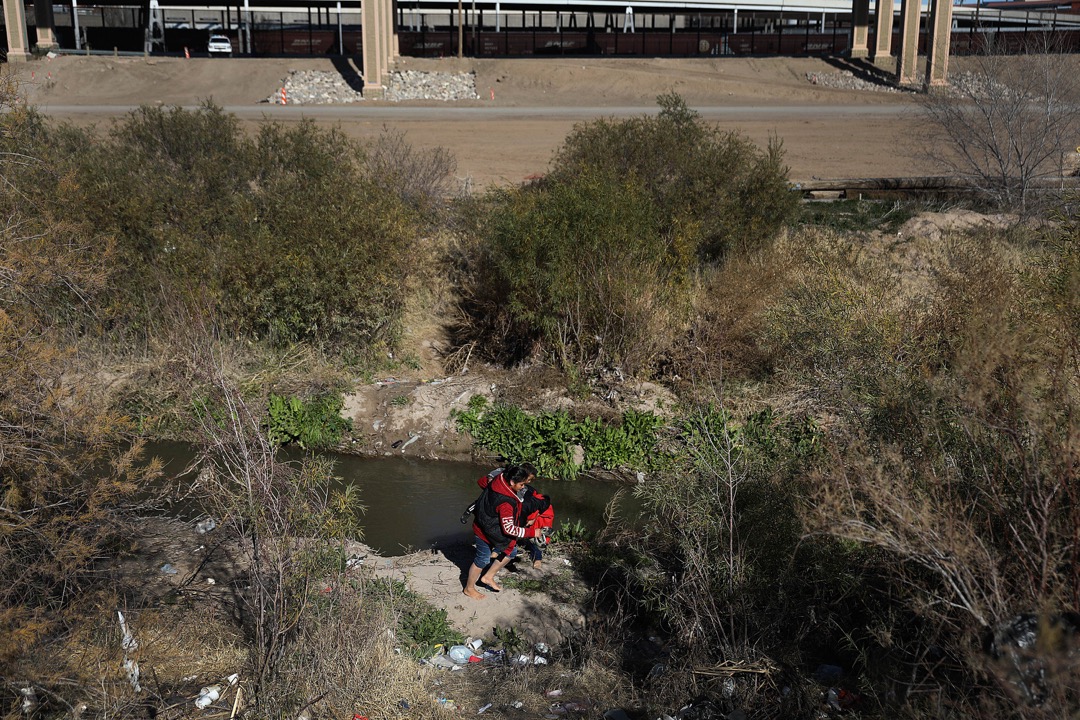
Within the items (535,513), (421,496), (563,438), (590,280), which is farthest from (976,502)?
A: (590,280)

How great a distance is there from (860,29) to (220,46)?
35.9 metres

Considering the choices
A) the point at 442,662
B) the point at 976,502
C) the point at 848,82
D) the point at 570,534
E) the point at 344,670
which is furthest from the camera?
the point at 848,82

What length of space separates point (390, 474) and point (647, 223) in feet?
19.7

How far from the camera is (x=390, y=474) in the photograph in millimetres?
13750

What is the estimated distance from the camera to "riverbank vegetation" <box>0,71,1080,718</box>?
19.8 feet

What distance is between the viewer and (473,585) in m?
9.11

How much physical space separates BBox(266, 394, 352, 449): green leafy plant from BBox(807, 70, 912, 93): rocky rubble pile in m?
40.6

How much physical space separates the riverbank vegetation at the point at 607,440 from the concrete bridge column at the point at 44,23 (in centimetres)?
3856

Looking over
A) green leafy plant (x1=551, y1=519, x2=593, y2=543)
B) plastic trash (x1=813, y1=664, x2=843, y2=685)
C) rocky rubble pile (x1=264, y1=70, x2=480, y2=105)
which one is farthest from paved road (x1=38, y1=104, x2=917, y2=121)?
plastic trash (x1=813, y1=664, x2=843, y2=685)

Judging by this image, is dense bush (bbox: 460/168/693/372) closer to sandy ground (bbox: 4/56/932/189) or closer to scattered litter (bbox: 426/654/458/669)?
scattered litter (bbox: 426/654/458/669)

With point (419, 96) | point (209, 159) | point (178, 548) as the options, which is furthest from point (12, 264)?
point (419, 96)

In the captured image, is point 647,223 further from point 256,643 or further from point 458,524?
point 256,643

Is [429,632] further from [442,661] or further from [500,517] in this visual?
[500,517]

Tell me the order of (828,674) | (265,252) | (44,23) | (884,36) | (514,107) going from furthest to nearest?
(884,36)
(44,23)
(514,107)
(265,252)
(828,674)
